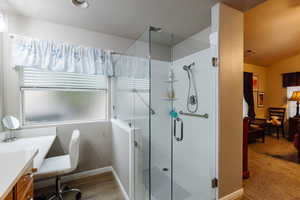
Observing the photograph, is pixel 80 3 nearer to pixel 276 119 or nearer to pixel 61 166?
pixel 61 166

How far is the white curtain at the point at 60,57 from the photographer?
75.3 inches

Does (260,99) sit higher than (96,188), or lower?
higher

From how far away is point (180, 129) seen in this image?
234 centimetres

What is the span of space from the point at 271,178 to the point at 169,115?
1941mm

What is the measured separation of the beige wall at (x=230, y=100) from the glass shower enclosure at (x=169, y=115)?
103 millimetres

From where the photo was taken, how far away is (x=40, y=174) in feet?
4.99

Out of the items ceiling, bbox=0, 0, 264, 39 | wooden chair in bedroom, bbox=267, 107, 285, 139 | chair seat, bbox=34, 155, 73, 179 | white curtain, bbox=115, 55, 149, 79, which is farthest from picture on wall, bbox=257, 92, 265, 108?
chair seat, bbox=34, 155, 73, 179

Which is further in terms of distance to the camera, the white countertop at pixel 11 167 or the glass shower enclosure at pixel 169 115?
the glass shower enclosure at pixel 169 115

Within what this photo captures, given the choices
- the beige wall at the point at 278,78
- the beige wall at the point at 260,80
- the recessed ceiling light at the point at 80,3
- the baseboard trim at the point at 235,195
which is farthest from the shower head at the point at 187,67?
the beige wall at the point at 278,78

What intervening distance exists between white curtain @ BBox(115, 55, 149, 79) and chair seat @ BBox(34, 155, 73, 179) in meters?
1.50

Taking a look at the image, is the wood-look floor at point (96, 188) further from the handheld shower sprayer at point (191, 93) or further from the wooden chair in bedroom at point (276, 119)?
the wooden chair in bedroom at point (276, 119)

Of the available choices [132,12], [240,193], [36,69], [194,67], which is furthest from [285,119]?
[36,69]

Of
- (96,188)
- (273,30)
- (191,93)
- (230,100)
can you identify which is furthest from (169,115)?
(273,30)

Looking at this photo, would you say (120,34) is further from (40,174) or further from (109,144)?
(40,174)
